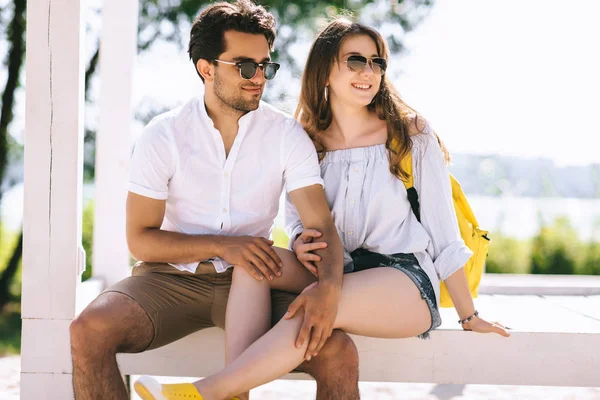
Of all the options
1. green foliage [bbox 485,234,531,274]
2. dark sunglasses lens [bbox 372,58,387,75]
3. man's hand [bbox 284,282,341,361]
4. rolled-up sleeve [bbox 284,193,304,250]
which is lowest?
green foliage [bbox 485,234,531,274]

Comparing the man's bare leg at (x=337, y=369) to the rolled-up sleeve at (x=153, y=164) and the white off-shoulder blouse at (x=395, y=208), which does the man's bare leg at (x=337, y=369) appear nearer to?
the white off-shoulder blouse at (x=395, y=208)

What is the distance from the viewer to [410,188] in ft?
9.54

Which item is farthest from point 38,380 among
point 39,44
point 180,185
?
point 39,44

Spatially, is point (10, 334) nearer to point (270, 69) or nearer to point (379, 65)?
point (270, 69)

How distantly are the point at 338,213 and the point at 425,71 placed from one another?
17.1ft

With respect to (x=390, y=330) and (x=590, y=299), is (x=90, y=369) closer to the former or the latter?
(x=390, y=330)

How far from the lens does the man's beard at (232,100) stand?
286 centimetres

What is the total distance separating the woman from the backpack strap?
0.07 ft

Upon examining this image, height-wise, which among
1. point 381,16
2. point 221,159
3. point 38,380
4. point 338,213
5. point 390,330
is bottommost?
point 38,380

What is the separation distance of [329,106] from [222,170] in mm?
594

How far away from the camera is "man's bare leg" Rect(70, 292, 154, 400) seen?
2.53 m

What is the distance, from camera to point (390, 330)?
269 centimetres

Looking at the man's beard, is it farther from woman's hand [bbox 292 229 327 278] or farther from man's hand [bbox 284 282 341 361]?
man's hand [bbox 284 282 341 361]

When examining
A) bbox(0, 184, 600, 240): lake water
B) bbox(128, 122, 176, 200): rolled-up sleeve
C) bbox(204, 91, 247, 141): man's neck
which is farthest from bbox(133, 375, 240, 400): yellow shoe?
bbox(0, 184, 600, 240): lake water
